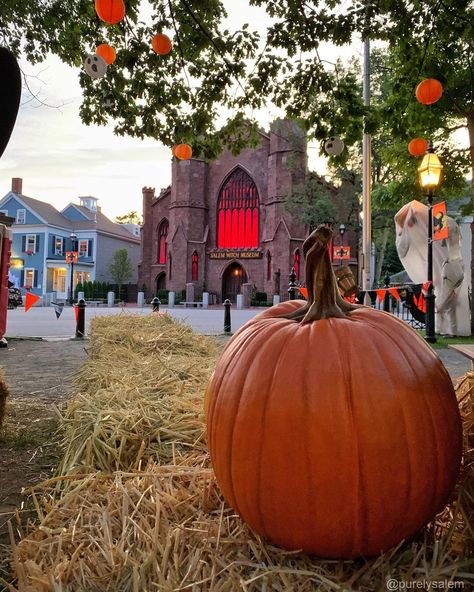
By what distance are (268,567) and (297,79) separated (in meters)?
6.27

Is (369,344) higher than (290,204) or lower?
lower

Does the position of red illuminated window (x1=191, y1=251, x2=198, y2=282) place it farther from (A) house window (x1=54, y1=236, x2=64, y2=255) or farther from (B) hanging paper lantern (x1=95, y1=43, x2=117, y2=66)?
(B) hanging paper lantern (x1=95, y1=43, x2=117, y2=66)

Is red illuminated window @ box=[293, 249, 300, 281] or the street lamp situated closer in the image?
the street lamp

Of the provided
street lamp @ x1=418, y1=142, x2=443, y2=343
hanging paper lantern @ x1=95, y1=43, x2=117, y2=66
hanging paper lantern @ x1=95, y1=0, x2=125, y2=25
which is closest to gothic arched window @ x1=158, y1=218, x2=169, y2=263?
street lamp @ x1=418, y1=142, x2=443, y2=343

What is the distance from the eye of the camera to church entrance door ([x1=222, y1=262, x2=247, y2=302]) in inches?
1566

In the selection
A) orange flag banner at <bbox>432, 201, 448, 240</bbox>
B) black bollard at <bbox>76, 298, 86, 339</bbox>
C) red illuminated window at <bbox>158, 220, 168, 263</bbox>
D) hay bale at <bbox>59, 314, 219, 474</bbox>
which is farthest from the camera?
red illuminated window at <bbox>158, 220, 168, 263</bbox>

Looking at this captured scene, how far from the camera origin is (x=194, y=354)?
14.0ft

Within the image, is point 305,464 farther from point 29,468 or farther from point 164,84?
point 164,84

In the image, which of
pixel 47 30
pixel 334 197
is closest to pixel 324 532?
pixel 47 30

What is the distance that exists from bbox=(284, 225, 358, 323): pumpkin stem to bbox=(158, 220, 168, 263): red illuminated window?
4145cm

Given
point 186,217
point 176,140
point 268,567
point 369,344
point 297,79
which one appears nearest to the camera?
point 268,567

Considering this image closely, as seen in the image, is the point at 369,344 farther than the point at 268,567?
Yes

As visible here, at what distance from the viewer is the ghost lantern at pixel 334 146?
226 inches

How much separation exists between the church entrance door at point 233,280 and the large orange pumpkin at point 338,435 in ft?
125
